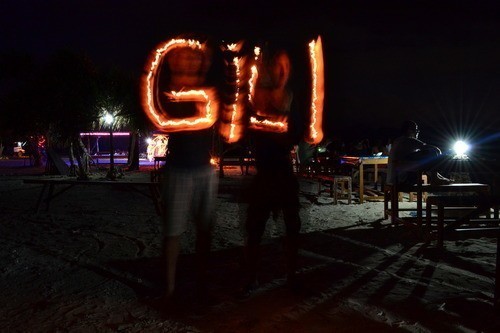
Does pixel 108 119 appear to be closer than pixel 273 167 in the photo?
No

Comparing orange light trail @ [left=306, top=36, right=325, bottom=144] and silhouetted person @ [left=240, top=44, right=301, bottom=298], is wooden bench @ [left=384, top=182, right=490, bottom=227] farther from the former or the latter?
orange light trail @ [left=306, top=36, right=325, bottom=144]

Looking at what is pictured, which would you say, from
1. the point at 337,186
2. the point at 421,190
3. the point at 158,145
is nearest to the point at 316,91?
the point at 421,190

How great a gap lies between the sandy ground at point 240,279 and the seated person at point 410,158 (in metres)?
0.94

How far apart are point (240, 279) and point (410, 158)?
13.8ft

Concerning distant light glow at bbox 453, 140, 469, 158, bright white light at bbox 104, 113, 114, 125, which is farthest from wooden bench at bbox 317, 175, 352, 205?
bright white light at bbox 104, 113, 114, 125

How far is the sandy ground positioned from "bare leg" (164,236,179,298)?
170mm

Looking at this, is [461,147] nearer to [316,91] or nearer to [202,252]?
[316,91]

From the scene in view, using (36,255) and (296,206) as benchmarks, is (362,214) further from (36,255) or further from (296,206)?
(36,255)

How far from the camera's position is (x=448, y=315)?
12.5 ft

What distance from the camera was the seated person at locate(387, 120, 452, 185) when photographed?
7.53 meters

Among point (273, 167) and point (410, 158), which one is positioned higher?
point (410, 158)

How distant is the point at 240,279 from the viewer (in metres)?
4.89

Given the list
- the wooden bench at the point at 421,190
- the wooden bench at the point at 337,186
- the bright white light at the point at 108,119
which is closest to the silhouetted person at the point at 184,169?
the wooden bench at the point at 421,190

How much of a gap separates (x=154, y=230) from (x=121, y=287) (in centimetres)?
335
